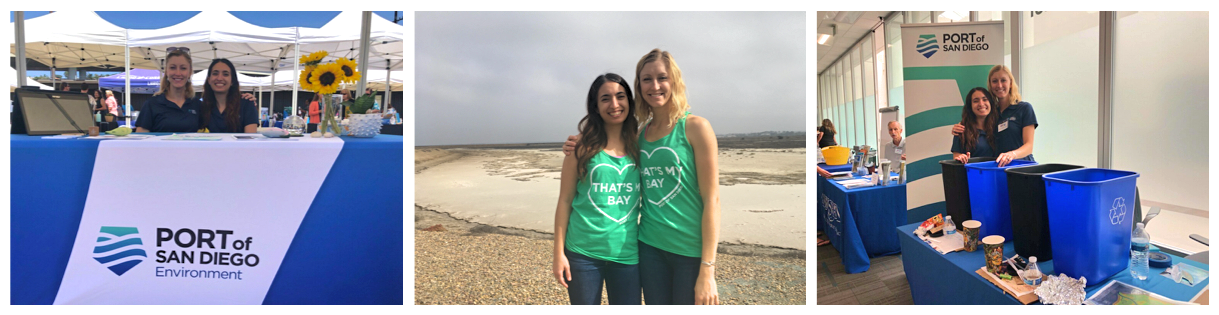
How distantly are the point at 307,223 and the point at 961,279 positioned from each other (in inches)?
81.9

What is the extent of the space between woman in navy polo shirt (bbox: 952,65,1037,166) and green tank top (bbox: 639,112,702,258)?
5.39ft

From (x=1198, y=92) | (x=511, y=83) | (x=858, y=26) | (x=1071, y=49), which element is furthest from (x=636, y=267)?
(x=858, y=26)

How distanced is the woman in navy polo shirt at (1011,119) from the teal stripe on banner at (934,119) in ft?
1.04

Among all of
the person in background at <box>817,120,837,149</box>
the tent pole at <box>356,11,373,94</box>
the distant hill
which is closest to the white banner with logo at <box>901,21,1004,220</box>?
the distant hill

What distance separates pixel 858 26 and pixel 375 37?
6.00 m

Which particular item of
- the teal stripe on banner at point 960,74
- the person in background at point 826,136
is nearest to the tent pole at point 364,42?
the teal stripe on banner at point 960,74

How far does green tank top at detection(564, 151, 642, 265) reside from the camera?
4.16 feet

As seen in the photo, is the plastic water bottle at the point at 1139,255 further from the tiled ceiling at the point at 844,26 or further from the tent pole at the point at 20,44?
the tiled ceiling at the point at 844,26

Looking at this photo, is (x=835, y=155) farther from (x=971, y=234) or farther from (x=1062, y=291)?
(x=1062, y=291)

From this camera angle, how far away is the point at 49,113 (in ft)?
5.49

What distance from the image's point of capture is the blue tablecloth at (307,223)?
4.90 feet

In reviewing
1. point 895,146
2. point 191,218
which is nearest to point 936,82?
point 895,146

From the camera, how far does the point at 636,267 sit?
4.33 feet
